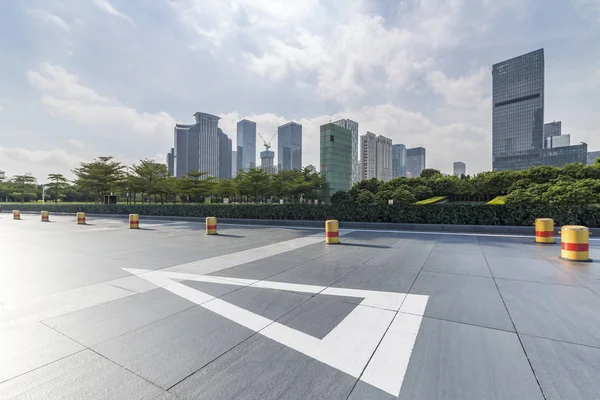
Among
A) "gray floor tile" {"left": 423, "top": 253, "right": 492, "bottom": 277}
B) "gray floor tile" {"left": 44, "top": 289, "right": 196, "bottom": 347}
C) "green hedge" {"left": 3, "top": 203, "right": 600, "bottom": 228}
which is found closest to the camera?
"gray floor tile" {"left": 44, "top": 289, "right": 196, "bottom": 347}

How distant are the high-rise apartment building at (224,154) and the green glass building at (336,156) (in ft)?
171

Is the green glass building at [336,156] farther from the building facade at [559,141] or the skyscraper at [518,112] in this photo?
the building facade at [559,141]

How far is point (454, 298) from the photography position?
4660 mm

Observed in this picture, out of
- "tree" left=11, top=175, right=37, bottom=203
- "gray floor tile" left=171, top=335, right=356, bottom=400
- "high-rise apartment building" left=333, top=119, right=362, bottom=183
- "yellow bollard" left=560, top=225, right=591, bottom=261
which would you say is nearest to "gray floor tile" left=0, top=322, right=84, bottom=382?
"gray floor tile" left=171, top=335, right=356, bottom=400

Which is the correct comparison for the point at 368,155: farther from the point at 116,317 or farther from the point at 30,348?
the point at 30,348

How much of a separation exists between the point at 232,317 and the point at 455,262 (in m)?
5.90

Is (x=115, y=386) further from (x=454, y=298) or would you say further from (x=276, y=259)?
(x=276, y=259)

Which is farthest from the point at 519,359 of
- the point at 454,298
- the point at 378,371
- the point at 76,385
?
the point at 76,385

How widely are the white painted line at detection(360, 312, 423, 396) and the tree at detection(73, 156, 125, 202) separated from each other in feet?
134

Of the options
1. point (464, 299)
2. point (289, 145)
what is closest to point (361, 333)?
point (464, 299)

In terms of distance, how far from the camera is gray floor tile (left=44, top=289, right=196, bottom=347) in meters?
3.55

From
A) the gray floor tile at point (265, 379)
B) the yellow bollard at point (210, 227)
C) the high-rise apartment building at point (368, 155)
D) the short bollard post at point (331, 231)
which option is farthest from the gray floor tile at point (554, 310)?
the high-rise apartment building at point (368, 155)

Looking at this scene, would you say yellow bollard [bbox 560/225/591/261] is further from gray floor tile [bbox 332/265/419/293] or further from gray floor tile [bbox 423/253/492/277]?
gray floor tile [bbox 332/265/419/293]

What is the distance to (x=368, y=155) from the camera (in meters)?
158
